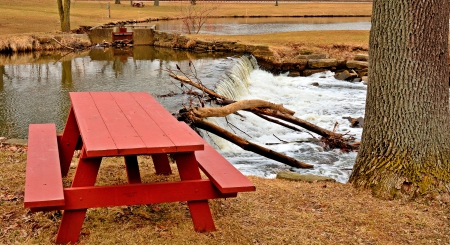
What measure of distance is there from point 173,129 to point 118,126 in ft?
1.47

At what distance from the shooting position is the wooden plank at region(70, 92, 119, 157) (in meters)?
3.84

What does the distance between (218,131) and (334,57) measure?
14.2 meters

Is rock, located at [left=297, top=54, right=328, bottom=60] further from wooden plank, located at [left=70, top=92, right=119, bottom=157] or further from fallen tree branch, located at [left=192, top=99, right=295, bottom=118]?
wooden plank, located at [left=70, top=92, right=119, bottom=157]

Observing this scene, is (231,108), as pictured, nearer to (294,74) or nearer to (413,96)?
(413,96)

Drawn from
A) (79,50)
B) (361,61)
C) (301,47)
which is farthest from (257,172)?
(79,50)

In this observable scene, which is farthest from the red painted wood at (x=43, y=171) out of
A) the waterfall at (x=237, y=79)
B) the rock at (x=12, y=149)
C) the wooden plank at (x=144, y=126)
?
the waterfall at (x=237, y=79)

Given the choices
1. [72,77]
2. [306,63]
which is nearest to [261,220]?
[72,77]

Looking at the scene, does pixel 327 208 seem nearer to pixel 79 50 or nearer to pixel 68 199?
pixel 68 199

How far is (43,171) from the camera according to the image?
4.59 meters

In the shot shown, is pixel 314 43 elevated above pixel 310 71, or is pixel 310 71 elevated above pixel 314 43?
pixel 314 43

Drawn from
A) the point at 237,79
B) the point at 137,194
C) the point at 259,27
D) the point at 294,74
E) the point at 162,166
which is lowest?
the point at 294,74

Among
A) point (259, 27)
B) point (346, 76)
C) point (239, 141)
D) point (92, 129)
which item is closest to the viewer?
point (92, 129)

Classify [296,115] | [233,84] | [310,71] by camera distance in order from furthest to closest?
[310,71] → [233,84] → [296,115]

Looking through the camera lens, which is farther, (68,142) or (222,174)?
(68,142)
